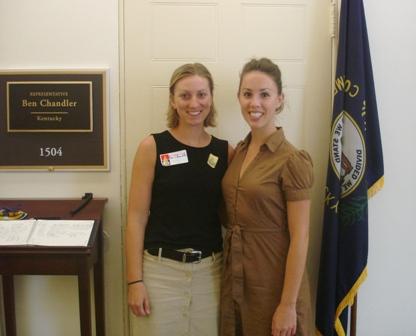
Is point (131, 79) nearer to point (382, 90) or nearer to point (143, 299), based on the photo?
point (143, 299)

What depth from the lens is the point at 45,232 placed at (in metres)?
1.62

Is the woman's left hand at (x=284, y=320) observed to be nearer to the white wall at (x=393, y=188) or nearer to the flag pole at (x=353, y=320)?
the flag pole at (x=353, y=320)

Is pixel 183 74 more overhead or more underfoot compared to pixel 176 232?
more overhead

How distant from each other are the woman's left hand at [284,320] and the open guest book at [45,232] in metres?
0.81

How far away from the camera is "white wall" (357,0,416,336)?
78.0 inches

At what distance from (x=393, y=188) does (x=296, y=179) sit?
0.99m

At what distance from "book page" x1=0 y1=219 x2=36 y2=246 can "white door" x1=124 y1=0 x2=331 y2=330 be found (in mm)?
558

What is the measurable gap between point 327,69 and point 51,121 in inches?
55.8

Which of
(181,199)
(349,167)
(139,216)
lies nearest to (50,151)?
(139,216)

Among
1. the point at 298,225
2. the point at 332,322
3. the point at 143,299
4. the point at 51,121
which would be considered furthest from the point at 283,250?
the point at 51,121

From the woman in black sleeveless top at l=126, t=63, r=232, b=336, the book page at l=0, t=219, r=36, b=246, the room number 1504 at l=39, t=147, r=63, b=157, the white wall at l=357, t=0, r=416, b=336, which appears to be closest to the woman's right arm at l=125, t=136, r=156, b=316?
the woman in black sleeveless top at l=126, t=63, r=232, b=336

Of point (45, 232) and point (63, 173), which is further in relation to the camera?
point (63, 173)

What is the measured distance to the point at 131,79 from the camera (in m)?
1.93

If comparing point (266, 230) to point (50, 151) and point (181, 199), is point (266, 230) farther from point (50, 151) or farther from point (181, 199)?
point (50, 151)
